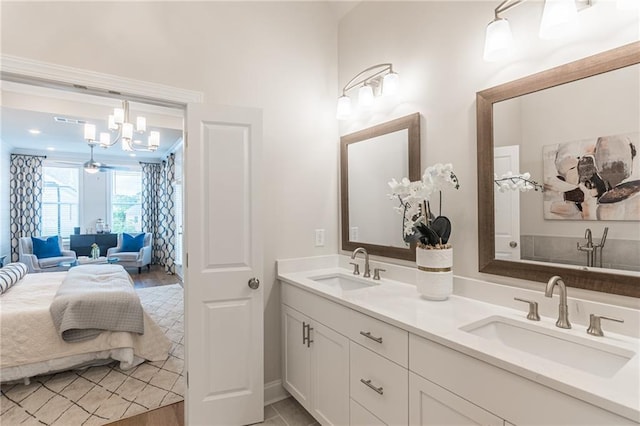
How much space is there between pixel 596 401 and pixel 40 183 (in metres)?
9.44

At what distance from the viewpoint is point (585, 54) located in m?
1.33

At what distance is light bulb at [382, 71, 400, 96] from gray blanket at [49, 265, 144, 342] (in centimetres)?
285

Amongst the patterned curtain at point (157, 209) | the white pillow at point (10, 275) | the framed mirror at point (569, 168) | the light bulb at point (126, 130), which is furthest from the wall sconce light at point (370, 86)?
the patterned curtain at point (157, 209)

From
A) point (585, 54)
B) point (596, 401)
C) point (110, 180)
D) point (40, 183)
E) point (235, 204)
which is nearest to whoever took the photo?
point (596, 401)

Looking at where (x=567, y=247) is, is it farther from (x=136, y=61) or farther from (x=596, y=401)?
(x=136, y=61)

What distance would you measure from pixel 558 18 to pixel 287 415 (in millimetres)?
2624

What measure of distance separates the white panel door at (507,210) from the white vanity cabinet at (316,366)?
36.9 inches

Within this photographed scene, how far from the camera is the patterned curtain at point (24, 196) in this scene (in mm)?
6828

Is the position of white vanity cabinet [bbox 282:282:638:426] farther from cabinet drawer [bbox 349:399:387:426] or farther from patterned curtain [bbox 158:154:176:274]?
patterned curtain [bbox 158:154:176:274]

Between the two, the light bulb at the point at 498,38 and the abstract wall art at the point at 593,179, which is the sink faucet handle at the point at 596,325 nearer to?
the abstract wall art at the point at 593,179

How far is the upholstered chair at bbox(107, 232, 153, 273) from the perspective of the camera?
7098 millimetres

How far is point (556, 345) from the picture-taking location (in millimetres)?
1265

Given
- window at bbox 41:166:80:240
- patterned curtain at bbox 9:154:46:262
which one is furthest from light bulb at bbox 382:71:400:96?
window at bbox 41:166:80:240

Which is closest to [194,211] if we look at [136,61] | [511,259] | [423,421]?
[136,61]
